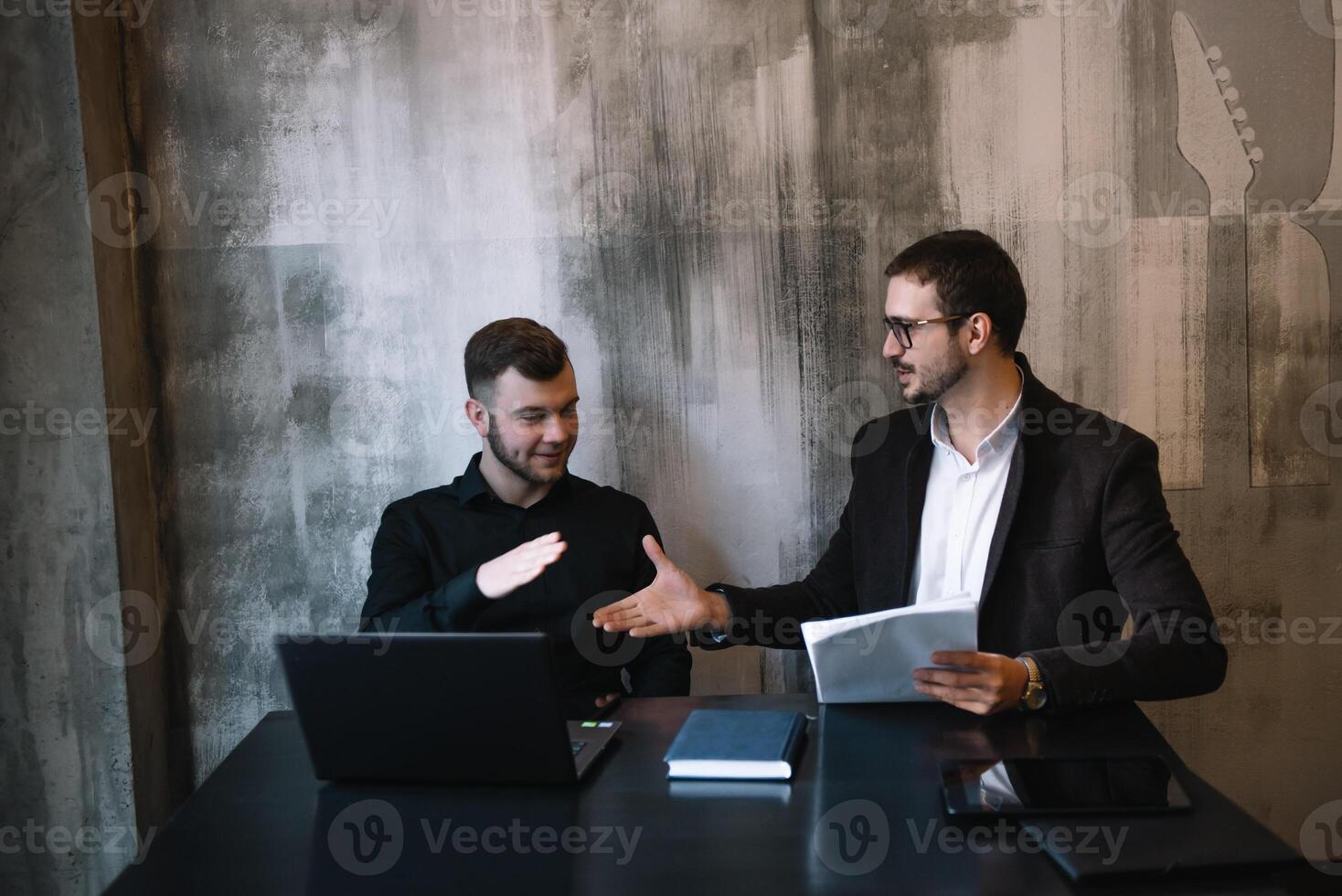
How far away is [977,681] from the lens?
65.6 inches

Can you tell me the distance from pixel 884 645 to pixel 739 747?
1.05 ft

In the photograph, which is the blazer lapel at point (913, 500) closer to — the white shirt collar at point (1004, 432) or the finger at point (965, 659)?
the white shirt collar at point (1004, 432)

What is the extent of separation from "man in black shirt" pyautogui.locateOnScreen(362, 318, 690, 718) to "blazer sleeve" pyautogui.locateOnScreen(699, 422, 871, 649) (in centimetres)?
27

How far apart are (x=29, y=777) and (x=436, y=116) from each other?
6.65 feet

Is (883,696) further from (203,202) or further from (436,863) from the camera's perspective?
(203,202)

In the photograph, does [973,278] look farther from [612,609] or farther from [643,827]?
[643,827]

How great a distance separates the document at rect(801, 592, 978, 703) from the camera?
166cm

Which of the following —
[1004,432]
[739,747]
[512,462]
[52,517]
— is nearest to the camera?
[739,747]

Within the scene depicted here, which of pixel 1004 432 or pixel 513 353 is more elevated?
pixel 513 353

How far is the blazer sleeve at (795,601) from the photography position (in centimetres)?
219

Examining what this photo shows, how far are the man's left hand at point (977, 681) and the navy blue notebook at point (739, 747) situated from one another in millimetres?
231

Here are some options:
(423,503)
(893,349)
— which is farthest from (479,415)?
(893,349)

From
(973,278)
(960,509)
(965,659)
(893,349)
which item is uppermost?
(973,278)

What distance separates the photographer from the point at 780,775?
148 cm
